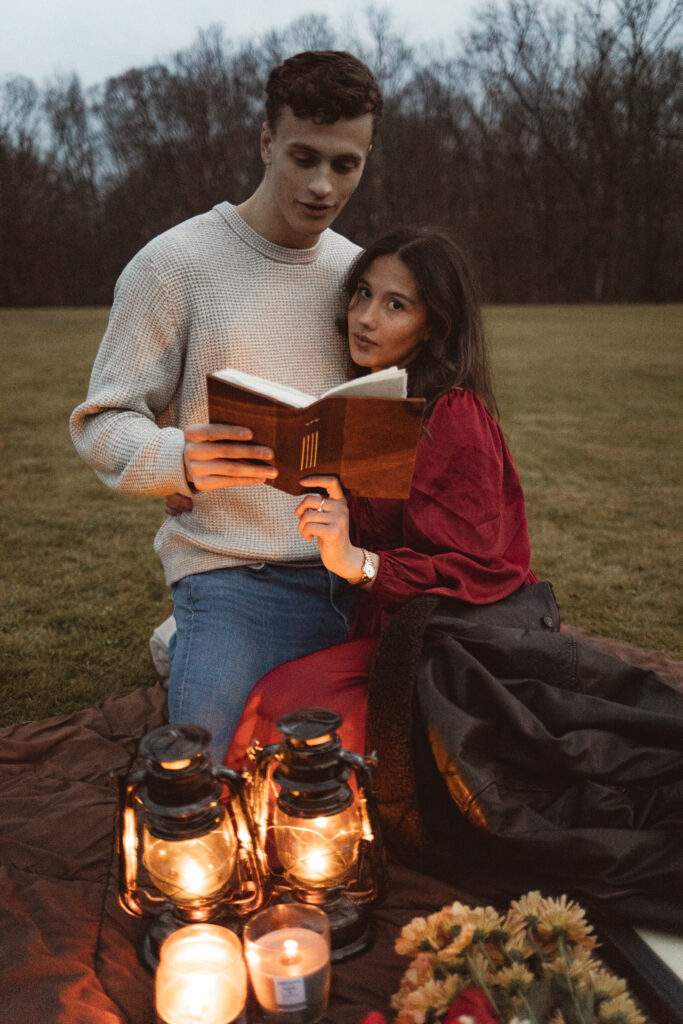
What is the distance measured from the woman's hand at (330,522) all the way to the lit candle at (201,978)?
0.79 m

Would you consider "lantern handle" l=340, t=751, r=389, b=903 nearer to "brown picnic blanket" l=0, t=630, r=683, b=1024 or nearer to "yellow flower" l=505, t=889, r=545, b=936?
"brown picnic blanket" l=0, t=630, r=683, b=1024

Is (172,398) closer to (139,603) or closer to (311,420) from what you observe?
(311,420)

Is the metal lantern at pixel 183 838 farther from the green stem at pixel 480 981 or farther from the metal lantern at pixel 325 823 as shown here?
the green stem at pixel 480 981

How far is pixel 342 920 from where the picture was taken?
63.9 inches

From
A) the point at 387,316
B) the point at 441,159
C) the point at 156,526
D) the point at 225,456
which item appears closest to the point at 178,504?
the point at 225,456

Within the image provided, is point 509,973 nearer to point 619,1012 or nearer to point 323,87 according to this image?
point 619,1012

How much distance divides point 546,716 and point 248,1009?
32.9 inches

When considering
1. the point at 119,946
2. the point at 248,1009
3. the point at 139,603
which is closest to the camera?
the point at 248,1009

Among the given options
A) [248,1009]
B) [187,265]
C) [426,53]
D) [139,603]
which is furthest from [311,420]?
[426,53]

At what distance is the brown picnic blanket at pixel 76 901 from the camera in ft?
5.06

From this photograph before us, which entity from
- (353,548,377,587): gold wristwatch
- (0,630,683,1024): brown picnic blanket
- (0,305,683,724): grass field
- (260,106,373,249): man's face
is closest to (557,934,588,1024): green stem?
(0,630,683,1024): brown picnic blanket

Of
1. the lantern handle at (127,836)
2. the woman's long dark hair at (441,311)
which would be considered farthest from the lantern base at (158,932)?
the woman's long dark hair at (441,311)

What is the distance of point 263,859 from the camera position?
1.55 metres

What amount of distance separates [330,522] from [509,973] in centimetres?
92
